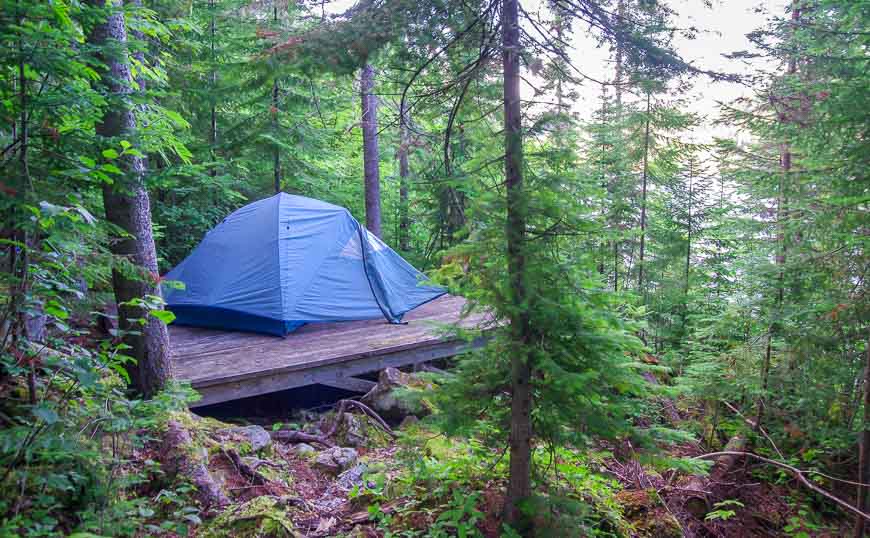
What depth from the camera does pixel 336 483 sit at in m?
4.20

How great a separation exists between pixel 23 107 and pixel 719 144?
707 centimetres

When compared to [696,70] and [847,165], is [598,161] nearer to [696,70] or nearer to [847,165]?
[847,165]

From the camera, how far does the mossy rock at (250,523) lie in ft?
10.1

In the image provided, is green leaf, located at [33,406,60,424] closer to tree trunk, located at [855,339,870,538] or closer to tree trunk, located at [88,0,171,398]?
tree trunk, located at [88,0,171,398]

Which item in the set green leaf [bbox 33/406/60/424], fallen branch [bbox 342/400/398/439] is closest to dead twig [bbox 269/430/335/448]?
fallen branch [bbox 342/400/398/439]

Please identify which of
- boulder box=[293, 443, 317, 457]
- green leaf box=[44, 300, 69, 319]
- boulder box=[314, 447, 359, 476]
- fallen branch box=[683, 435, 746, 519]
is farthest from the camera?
fallen branch box=[683, 435, 746, 519]

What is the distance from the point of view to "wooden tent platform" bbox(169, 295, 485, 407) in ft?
17.5

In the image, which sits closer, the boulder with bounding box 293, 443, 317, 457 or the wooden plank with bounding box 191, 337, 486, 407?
the boulder with bounding box 293, 443, 317, 457

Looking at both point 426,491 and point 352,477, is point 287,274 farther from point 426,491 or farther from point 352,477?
point 426,491

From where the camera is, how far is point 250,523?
3.16 metres

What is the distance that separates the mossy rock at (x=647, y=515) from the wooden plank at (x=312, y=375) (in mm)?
1757

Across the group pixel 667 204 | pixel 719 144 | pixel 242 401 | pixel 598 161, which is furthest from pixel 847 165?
pixel 242 401

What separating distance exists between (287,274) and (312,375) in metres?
1.74

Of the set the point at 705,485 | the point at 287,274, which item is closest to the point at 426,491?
the point at 705,485
